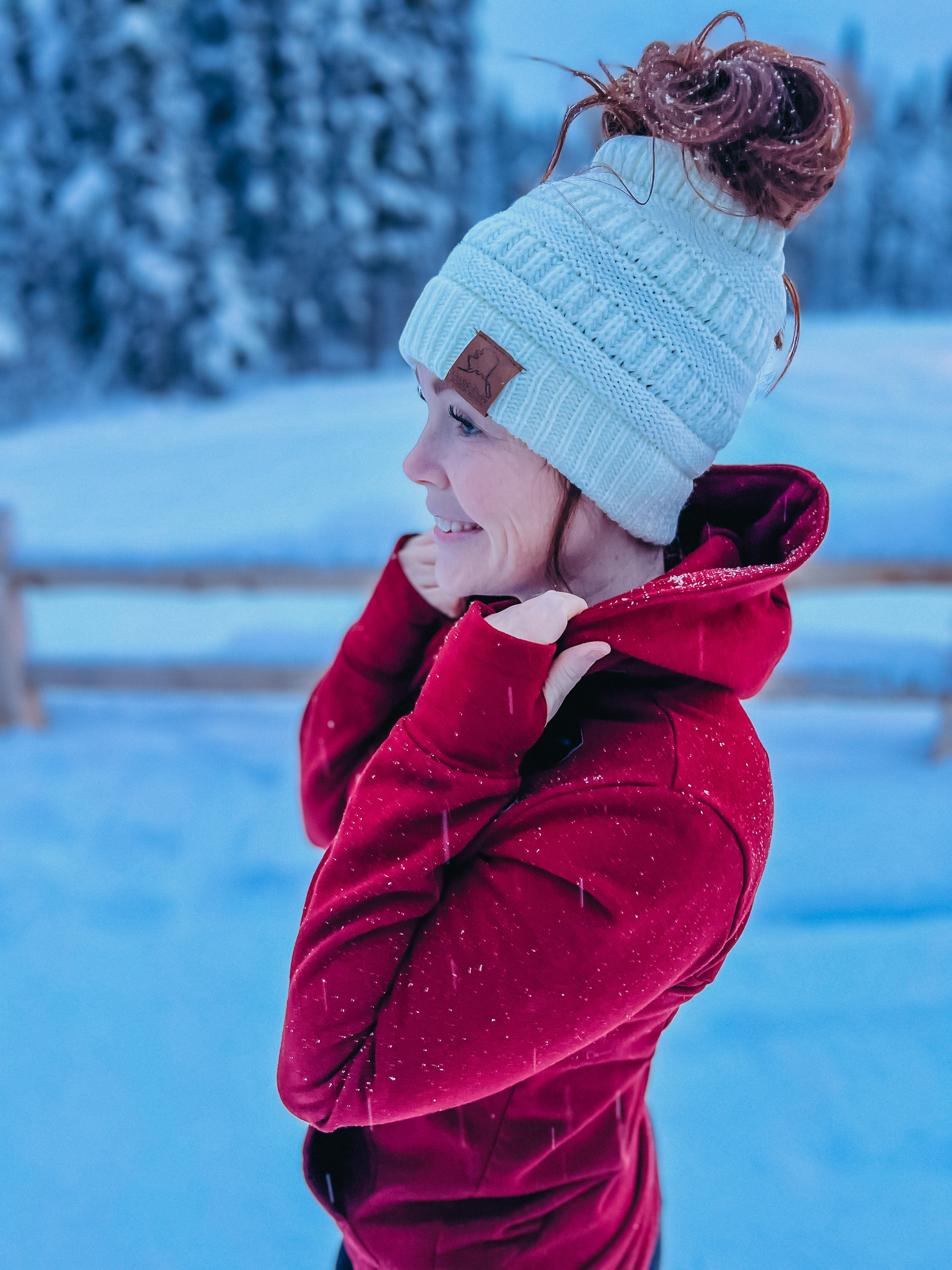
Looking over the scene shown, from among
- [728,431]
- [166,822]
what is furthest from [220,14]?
[728,431]

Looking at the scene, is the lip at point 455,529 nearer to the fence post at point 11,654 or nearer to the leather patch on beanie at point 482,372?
the leather patch on beanie at point 482,372

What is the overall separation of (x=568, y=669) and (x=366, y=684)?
24.1 inches

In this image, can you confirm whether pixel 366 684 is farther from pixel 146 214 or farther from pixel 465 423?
pixel 146 214

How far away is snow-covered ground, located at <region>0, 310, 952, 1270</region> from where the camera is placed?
7.80ft

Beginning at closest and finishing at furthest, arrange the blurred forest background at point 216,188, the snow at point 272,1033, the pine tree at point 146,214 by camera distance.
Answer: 1. the snow at point 272,1033
2. the pine tree at point 146,214
3. the blurred forest background at point 216,188

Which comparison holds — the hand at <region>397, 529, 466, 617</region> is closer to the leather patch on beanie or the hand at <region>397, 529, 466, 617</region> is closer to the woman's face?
the woman's face

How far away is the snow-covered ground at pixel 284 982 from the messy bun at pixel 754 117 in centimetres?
263

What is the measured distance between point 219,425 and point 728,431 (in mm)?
14530

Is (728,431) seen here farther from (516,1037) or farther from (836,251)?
(836,251)

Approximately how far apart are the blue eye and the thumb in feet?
1.19

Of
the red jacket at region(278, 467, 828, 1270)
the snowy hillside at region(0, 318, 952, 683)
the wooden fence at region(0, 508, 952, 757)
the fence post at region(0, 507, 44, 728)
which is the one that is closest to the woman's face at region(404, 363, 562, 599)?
the red jacket at region(278, 467, 828, 1270)

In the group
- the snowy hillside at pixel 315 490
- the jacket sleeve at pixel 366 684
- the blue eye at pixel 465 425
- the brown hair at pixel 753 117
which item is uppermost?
the brown hair at pixel 753 117

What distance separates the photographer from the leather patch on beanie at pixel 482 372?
110cm

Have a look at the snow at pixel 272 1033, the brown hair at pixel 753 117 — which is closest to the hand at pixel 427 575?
the brown hair at pixel 753 117
